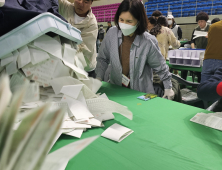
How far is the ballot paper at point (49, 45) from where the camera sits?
2.95ft

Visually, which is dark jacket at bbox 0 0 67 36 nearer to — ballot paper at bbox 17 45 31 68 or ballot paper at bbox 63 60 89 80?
ballot paper at bbox 17 45 31 68

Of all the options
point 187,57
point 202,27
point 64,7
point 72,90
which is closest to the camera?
point 72,90

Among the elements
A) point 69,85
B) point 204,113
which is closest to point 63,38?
point 69,85

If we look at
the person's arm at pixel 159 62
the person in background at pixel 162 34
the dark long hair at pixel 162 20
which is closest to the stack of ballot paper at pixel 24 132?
the person's arm at pixel 159 62

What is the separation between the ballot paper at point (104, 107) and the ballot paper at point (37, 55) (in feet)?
1.04

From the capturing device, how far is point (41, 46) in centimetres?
90

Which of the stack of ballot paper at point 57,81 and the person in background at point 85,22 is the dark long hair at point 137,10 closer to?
the person in background at point 85,22

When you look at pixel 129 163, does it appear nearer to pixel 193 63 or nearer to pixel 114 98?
pixel 114 98

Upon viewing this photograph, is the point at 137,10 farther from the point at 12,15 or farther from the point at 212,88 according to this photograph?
the point at 12,15

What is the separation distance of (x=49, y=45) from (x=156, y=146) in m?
0.69

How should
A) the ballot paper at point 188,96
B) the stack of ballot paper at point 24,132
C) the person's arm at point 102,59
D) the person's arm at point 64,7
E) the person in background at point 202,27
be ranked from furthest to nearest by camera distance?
the person in background at point 202,27
the ballot paper at point 188,96
the person's arm at point 102,59
the person's arm at point 64,7
the stack of ballot paper at point 24,132

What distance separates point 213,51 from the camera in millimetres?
1370

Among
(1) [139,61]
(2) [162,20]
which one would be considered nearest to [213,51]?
(1) [139,61]

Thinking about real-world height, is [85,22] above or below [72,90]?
above
